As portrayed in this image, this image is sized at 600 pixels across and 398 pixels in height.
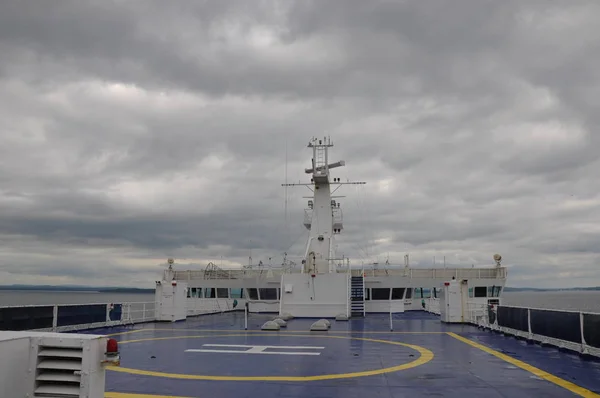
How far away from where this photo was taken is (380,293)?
33875mm

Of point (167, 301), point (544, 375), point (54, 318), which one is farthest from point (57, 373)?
point (167, 301)

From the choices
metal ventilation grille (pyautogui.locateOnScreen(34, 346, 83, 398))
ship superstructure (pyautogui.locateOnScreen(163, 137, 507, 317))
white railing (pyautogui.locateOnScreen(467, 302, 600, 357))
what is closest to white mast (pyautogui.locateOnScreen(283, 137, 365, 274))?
ship superstructure (pyautogui.locateOnScreen(163, 137, 507, 317))

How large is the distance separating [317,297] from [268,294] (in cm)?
589

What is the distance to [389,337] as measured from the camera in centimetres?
1909

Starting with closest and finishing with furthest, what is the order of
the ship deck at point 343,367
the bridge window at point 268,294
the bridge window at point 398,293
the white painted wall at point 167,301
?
the ship deck at point 343,367 < the white painted wall at point 167,301 < the bridge window at point 398,293 < the bridge window at point 268,294

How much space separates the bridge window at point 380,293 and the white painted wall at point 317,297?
487 cm

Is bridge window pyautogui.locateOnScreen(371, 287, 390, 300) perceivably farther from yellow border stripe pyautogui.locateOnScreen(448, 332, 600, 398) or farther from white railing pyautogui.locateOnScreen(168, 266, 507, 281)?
yellow border stripe pyautogui.locateOnScreen(448, 332, 600, 398)

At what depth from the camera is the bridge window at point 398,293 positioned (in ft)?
112

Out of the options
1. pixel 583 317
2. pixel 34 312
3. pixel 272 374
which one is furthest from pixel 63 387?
pixel 34 312

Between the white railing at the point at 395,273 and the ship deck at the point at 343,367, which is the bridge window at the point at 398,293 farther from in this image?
the ship deck at the point at 343,367

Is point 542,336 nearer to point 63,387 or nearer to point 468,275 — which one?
point 63,387

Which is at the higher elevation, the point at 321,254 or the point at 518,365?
the point at 321,254

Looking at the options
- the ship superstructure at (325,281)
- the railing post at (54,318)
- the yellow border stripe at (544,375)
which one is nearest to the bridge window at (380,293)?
the ship superstructure at (325,281)

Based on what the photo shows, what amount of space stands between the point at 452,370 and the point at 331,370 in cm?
292
